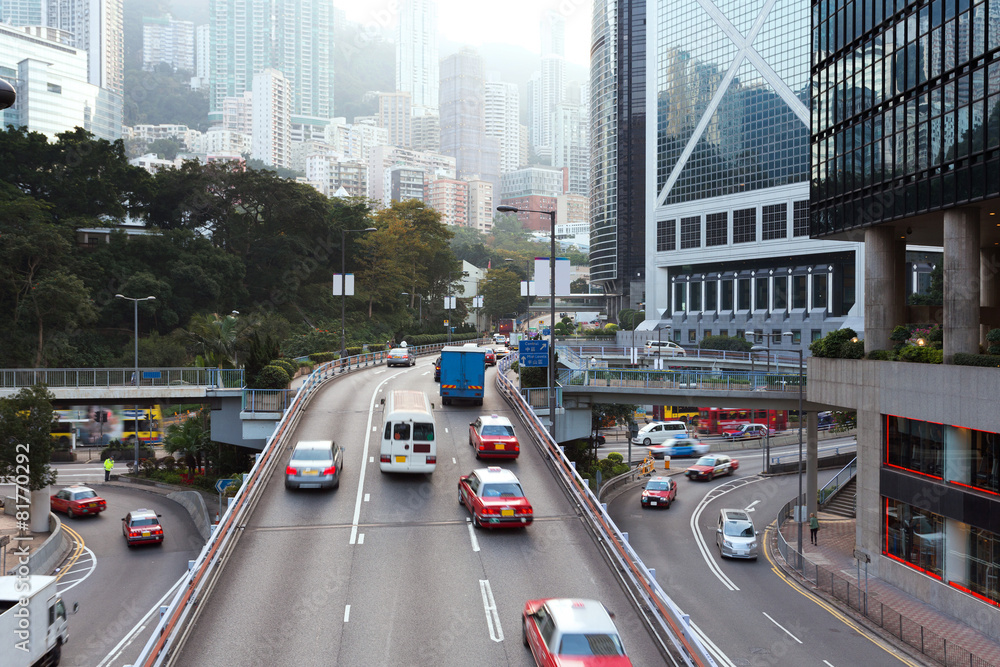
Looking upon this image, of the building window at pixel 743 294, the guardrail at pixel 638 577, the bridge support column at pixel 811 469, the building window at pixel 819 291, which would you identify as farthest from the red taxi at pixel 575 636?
the building window at pixel 743 294

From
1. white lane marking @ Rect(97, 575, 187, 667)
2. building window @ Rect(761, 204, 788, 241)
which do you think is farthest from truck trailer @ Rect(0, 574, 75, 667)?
building window @ Rect(761, 204, 788, 241)

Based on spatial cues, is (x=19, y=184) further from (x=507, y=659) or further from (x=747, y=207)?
(x=747, y=207)

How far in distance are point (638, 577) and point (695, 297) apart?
3939 inches

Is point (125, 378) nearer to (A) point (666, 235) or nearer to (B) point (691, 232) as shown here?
(B) point (691, 232)

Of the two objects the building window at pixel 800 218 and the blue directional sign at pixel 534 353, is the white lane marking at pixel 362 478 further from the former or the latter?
the building window at pixel 800 218

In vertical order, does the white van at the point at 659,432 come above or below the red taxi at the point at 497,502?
below

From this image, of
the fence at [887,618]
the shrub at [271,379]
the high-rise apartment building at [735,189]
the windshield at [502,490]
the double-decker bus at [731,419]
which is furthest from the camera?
the high-rise apartment building at [735,189]

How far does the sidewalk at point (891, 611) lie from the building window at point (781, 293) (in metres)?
65.4

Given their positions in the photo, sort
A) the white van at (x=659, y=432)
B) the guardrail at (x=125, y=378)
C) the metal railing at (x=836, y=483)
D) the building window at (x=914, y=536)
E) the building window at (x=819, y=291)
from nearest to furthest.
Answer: the building window at (x=914, y=536), the guardrail at (x=125, y=378), the metal railing at (x=836, y=483), the white van at (x=659, y=432), the building window at (x=819, y=291)

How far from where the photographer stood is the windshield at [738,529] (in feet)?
115

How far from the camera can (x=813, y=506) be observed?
41.6 metres

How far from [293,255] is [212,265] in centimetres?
1118

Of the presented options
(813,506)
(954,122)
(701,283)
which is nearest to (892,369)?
(954,122)

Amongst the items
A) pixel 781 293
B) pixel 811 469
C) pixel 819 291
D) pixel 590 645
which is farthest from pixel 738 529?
pixel 781 293
